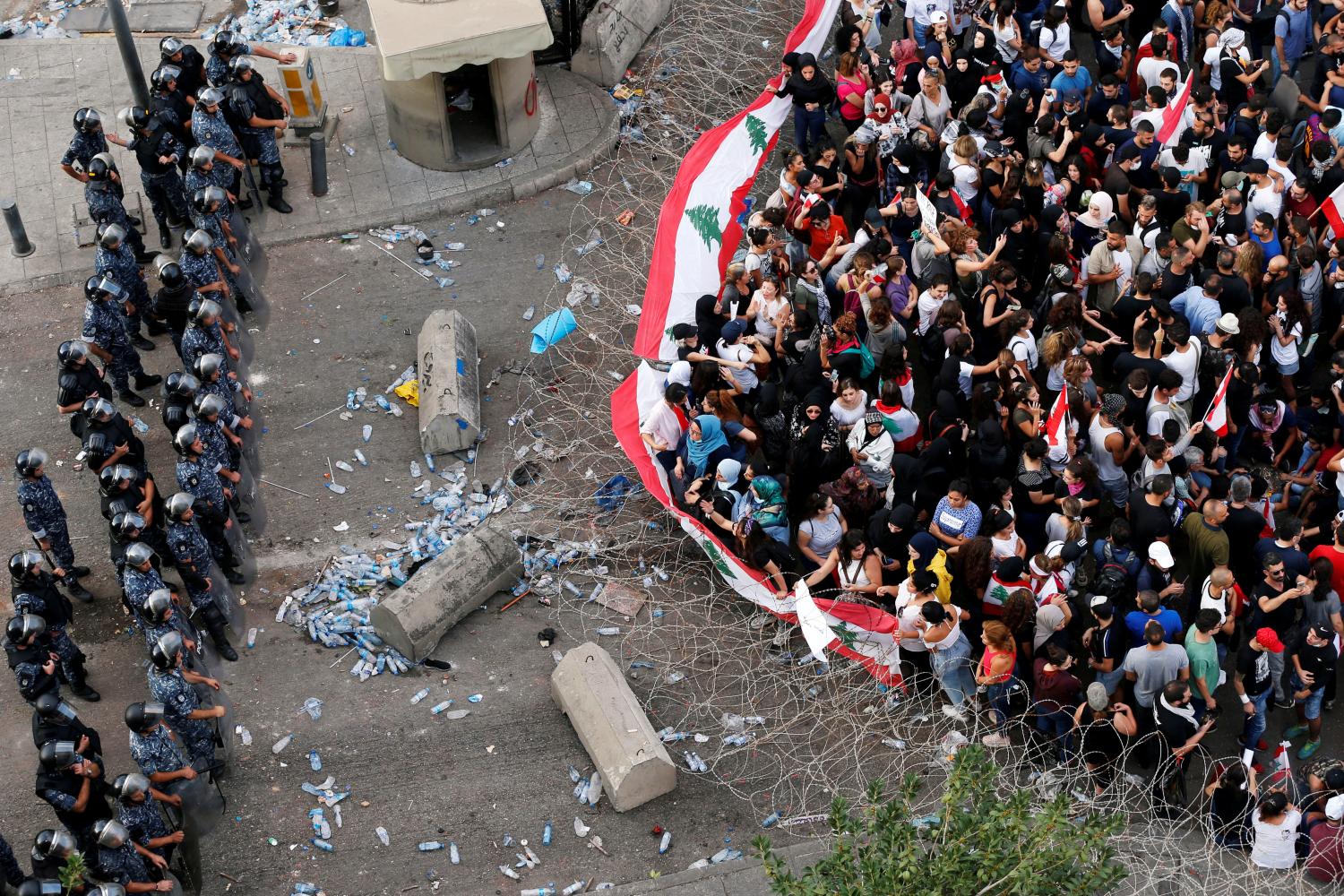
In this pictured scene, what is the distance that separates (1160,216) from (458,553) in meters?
6.55

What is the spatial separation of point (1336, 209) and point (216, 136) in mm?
10142

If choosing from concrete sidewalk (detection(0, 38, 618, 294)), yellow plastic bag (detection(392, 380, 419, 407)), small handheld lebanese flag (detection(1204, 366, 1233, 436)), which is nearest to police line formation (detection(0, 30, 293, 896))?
concrete sidewalk (detection(0, 38, 618, 294))

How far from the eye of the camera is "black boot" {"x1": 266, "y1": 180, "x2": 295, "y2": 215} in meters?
15.1

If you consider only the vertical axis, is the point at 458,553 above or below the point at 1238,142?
below

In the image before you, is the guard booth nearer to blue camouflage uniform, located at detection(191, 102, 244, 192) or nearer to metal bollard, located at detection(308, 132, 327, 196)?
metal bollard, located at detection(308, 132, 327, 196)

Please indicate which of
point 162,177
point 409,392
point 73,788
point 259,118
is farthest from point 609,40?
point 73,788

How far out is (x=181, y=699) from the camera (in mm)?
9742

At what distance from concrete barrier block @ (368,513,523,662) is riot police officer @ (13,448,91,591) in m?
2.57

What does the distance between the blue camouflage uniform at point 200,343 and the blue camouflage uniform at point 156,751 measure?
3.59m

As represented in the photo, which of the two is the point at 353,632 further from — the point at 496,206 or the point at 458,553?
the point at 496,206

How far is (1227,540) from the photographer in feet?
32.7

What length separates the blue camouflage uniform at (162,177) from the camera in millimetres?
14047

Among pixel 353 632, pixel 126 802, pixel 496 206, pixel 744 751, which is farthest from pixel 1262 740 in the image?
pixel 496 206

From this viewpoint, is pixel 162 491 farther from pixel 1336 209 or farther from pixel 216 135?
pixel 1336 209
